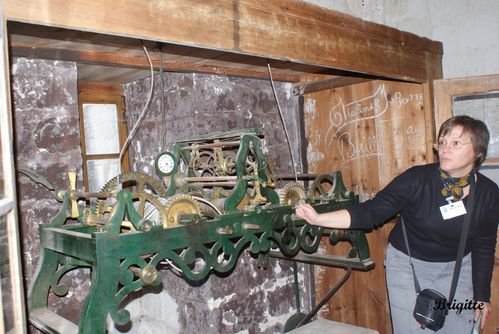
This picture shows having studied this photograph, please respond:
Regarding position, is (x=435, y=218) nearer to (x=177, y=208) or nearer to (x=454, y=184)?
(x=454, y=184)

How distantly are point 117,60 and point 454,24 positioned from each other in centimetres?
209

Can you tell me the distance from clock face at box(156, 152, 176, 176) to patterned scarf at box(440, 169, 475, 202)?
1217mm

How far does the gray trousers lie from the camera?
1.98 metres

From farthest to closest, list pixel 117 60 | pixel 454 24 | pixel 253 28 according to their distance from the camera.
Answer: pixel 454 24 < pixel 117 60 < pixel 253 28

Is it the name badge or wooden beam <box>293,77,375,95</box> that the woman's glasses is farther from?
wooden beam <box>293,77,375,95</box>

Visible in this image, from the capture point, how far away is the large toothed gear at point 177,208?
1.67 metres

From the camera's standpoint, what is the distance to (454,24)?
9.45ft

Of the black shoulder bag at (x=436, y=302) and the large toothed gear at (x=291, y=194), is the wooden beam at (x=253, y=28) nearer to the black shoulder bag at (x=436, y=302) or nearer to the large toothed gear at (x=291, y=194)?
the large toothed gear at (x=291, y=194)

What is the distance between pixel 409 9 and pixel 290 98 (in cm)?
104

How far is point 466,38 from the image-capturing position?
9.29 ft

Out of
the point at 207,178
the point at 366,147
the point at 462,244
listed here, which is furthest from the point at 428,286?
the point at 366,147

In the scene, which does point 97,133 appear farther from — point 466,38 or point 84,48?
point 466,38

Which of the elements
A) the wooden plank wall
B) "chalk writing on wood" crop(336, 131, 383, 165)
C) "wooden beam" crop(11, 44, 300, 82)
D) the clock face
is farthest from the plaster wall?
the clock face

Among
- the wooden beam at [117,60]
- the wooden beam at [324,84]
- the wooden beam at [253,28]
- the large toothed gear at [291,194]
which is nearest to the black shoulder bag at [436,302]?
the large toothed gear at [291,194]
